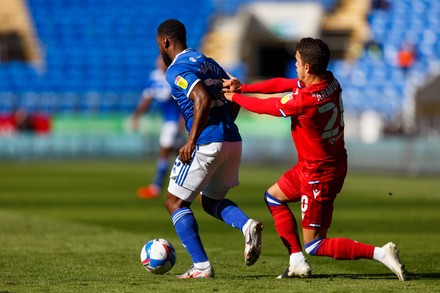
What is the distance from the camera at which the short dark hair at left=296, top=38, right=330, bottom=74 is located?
285 inches

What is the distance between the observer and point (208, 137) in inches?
299

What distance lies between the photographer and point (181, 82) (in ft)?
24.4

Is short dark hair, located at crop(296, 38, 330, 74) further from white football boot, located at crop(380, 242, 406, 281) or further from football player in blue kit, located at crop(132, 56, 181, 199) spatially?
football player in blue kit, located at crop(132, 56, 181, 199)

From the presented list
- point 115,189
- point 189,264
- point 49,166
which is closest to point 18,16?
point 49,166

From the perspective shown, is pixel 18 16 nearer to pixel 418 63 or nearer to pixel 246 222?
pixel 418 63

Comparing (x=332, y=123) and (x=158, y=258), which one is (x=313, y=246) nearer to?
(x=332, y=123)

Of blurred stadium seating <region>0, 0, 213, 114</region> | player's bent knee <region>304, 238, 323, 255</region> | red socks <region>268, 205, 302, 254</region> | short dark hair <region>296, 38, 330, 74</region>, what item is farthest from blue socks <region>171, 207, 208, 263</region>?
blurred stadium seating <region>0, 0, 213, 114</region>

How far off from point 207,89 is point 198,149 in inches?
19.1

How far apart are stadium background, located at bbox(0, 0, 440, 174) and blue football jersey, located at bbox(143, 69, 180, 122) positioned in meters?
11.6

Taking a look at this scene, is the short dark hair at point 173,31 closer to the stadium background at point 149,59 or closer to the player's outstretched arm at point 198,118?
the player's outstretched arm at point 198,118

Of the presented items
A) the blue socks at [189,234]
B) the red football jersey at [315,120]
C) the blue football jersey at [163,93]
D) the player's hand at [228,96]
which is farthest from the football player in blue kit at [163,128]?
the red football jersey at [315,120]

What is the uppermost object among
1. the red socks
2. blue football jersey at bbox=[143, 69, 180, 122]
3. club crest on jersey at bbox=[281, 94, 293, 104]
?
blue football jersey at bbox=[143, 69, 180, 122]

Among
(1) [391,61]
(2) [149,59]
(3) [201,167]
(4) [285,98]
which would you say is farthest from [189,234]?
(1) [391,61]

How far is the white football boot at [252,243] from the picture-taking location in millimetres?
7293
